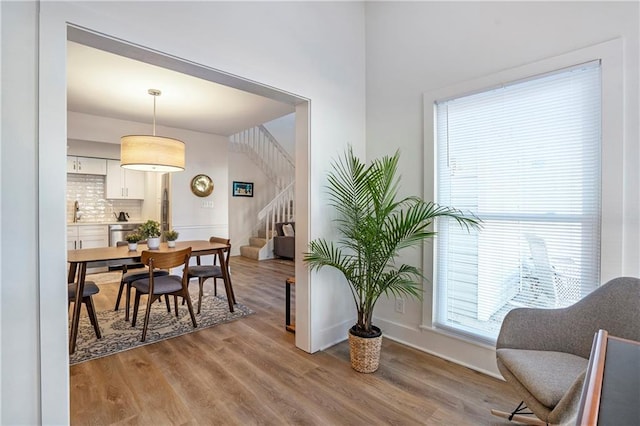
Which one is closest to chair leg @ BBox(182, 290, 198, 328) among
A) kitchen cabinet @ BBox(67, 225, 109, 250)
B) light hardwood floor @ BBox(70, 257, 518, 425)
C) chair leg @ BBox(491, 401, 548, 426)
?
light hardwood floor @ BBox(70, 257, 518, 425)

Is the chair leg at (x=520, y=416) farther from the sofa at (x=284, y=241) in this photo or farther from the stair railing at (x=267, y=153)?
the stair railing at (x=267, y=153)

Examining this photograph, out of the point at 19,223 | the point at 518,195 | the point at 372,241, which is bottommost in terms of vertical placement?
the point at 372,241

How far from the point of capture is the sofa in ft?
20.6

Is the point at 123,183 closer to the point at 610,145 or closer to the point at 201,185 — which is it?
the point at 201,185

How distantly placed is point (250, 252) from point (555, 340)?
19.4ft

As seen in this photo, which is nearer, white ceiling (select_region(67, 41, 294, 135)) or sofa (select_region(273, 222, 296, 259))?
white ceiling (select_region(67, 41, 294, 135))

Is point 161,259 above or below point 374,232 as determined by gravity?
below

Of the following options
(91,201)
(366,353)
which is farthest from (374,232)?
(91,201)

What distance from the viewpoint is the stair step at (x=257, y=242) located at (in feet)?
22.1

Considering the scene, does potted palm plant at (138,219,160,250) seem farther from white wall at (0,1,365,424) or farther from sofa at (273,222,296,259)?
sofa at (273,222,296,259)

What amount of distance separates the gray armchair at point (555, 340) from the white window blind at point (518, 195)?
0.28 meters

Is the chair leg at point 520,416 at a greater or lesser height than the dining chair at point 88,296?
lesser

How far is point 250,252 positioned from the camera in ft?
22.1

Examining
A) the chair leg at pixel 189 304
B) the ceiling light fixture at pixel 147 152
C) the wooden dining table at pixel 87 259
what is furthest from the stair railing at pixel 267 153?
the chair leg at pixel 189 304
